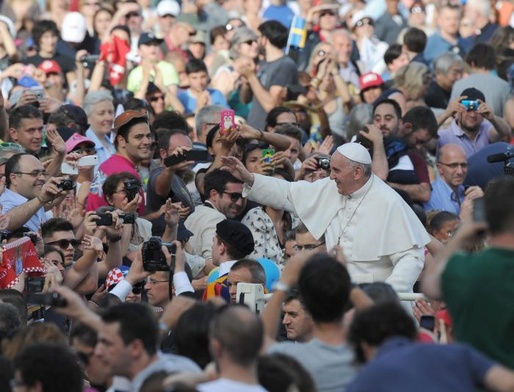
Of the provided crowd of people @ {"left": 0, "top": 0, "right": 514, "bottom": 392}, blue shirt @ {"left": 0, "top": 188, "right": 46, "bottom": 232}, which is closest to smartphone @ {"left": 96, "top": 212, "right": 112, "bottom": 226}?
crowd of people @ {"left": 0, "top": 0, "right": 514, "bottom": 392}

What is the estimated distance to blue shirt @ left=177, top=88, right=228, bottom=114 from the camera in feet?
54.9

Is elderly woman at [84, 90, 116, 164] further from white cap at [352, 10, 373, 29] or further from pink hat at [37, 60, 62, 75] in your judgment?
white cap at [352, 10, 373, 29]

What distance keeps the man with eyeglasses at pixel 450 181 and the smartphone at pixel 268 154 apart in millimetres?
1779

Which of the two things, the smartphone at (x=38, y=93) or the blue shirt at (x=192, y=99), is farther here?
the blue shirt at (x=192, y=99)

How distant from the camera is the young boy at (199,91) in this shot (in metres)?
16.6

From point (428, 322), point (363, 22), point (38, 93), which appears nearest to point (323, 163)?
point (38, 93)

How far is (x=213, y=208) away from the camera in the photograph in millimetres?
12094

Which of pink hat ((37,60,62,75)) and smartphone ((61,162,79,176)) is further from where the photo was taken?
pink hat ((37,60,62,75))

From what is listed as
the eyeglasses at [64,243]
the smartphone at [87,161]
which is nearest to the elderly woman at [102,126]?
the smartphone at [87,161]

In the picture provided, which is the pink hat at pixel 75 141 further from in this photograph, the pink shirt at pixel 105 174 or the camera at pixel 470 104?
the camera at pixel 470 104

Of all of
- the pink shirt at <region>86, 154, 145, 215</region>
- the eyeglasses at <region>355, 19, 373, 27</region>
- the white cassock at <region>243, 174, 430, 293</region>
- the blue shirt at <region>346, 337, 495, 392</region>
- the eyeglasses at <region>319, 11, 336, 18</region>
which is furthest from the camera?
the eyeglasses at <region>355, 19, 373, 27</region>

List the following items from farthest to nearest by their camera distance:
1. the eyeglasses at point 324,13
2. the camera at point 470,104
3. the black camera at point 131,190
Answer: the eyeglasses at point 324,13
the camera at point 470,104
the black camera at point 131,190

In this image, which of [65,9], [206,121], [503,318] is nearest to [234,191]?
[206,121]

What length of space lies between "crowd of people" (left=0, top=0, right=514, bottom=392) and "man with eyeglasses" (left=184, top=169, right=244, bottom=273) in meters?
0.02
